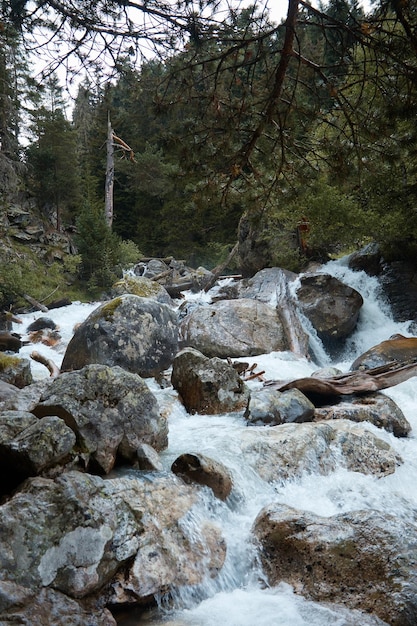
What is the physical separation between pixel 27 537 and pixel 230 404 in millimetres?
4227

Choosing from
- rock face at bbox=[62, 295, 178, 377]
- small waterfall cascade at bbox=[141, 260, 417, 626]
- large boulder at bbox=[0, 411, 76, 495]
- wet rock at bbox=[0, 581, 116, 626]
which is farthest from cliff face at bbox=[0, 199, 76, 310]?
wet rock at bbox=[0, 581, 116, 626]

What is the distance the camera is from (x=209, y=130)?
13.4 feet

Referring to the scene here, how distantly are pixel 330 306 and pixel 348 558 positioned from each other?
31.6 feet

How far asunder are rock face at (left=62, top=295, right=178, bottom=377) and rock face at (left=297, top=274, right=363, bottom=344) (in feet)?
15.9

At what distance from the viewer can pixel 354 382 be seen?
24.1ft

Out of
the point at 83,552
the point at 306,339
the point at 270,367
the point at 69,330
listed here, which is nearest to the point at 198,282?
the point at 69,330

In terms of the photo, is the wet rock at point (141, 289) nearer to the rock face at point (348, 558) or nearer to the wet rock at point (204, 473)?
the wet rock at point (204, 473)

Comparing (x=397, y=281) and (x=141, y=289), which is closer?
(x=397, y=281)

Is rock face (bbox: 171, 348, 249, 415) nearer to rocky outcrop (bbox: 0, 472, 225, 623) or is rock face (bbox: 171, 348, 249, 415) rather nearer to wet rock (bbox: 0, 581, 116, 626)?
rocky outcrop (bbox: 0, 472, 225, 623)

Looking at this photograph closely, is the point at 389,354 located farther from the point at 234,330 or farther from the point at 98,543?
the point at 98,543

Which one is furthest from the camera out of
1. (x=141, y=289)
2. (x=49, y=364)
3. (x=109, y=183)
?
(x=109, y=183)

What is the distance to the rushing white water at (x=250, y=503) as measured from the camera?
2.86 meters

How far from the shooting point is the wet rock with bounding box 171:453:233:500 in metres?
4.07

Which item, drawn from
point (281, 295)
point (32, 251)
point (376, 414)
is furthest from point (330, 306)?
point (32, 251)
